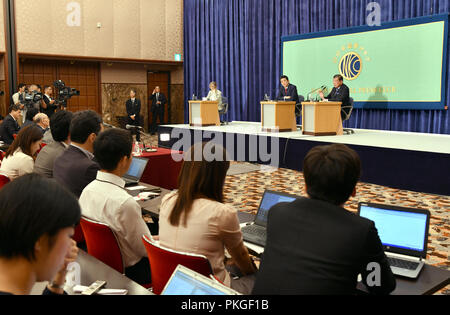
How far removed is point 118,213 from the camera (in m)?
2.13

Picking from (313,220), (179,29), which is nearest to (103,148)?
(313,220)

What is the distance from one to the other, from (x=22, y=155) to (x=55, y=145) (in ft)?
1.73

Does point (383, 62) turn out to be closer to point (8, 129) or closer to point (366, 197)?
point (366, 197)

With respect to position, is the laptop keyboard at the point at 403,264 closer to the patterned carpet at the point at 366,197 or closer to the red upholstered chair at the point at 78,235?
the patterned carpet at the point at 366,197

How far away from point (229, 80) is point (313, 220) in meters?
12.2

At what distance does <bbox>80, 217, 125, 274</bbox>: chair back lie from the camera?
6.66ft

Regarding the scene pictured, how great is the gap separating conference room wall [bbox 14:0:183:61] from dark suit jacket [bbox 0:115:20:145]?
5.88 meters

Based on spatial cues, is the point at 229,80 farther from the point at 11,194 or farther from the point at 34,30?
the point at 11,194

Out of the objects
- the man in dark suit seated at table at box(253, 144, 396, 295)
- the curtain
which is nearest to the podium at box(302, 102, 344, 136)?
the curtain

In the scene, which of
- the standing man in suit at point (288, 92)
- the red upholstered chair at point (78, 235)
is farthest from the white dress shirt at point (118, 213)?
the standing man in suit at point (288, 92)

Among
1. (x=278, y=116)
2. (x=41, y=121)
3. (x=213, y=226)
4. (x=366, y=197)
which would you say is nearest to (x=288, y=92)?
(x=278, y=116)

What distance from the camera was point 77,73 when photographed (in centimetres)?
1342

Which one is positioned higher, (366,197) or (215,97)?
(215,97)

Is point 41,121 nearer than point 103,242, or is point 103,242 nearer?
point 103,242
